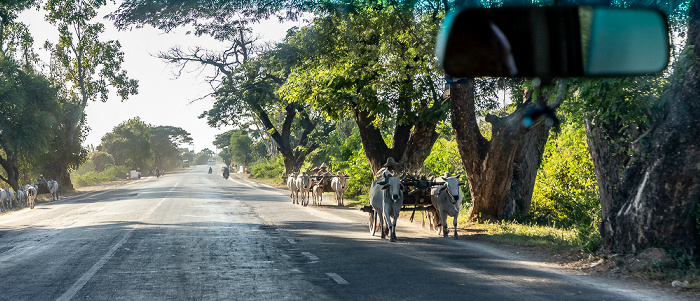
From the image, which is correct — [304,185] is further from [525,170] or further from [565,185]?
[525,170]

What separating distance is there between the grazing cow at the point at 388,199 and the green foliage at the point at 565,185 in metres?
6.22

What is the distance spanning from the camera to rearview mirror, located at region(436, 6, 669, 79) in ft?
25.7

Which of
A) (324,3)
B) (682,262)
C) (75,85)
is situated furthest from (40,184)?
(682,262)

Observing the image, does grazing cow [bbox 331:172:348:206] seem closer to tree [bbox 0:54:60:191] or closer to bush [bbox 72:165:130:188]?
tree [bbox 0:54:60:191]

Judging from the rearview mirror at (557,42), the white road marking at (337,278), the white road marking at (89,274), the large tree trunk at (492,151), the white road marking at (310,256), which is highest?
the rearview mirror at (557,42)

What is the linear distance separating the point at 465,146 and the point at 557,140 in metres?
5.64

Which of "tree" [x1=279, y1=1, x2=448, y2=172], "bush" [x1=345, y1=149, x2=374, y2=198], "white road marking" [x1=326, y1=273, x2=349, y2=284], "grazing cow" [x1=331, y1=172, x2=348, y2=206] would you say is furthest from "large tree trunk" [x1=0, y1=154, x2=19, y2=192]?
"white road marking" [x1=326, y1=273, x2=349, y2=284]

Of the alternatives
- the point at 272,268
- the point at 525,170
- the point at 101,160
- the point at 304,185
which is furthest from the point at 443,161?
the point at 101,160

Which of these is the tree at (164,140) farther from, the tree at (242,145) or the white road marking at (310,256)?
the white road marking at (310,256)

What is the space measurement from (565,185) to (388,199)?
27.3ft

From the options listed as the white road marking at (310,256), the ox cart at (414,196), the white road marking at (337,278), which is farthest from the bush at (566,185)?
the white road marking at (337,278)

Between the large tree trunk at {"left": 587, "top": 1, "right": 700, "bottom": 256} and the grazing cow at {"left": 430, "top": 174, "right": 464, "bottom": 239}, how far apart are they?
4.29 meters

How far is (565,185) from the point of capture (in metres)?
19.2

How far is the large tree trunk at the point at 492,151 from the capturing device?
15422 millimetres
